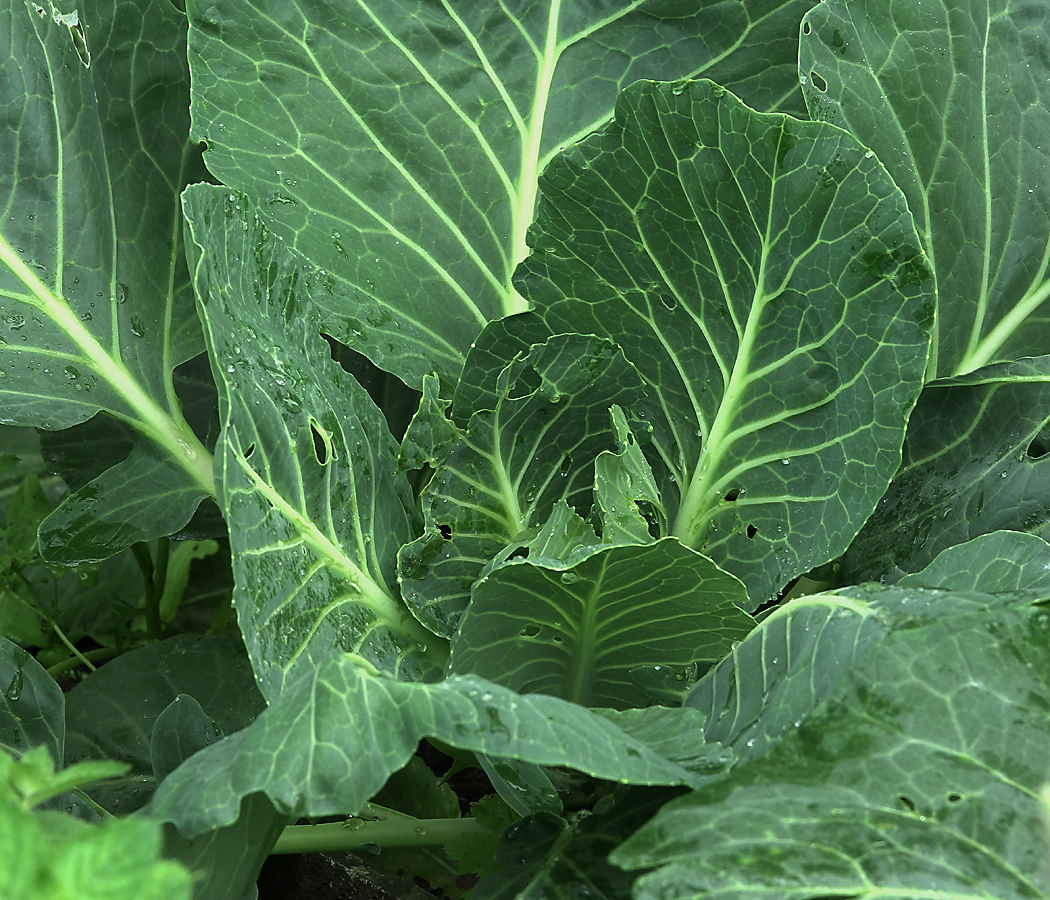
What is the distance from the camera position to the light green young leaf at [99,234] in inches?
50.4

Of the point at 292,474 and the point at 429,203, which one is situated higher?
the point at 429,203

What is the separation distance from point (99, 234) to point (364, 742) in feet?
2.92

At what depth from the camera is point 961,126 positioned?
1.38 m

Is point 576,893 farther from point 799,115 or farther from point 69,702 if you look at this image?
point 799,115

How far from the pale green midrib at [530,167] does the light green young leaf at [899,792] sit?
83cm

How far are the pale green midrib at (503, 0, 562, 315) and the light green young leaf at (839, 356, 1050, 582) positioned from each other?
57 centimetres

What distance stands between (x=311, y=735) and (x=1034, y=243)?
→ 1.23 m

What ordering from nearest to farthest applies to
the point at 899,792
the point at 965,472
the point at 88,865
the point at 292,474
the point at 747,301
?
the point at 88,865
the point at 899,792
the point at 292,474
the point at 747,301
the point at 965,472

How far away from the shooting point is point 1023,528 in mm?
1250

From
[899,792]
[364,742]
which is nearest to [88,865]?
[364,742]

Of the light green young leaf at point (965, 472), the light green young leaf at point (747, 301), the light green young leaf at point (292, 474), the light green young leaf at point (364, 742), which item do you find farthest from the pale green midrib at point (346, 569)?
the light green young leaf at point (965, 472)

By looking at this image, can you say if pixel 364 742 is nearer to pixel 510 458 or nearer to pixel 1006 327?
pixel 510 458

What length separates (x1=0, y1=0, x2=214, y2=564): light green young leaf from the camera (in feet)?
4.20

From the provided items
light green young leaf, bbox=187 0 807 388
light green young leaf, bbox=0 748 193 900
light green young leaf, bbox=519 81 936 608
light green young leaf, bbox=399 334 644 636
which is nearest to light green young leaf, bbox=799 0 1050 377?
light green young leaf, bbox=187 0 807 388
